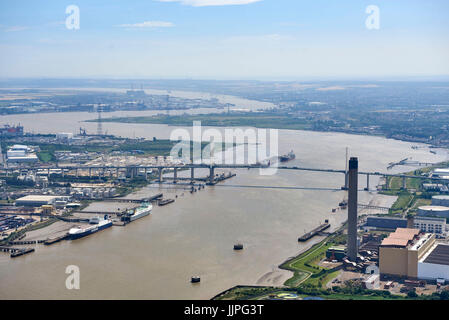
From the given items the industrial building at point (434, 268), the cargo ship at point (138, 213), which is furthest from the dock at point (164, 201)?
the industrial building at point (434, 268)

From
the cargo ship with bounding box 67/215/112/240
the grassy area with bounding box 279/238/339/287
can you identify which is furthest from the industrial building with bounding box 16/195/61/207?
the grassy area with bounding box 279/238/339/287

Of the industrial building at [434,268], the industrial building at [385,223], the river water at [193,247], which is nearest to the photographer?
the river water at [193,247]

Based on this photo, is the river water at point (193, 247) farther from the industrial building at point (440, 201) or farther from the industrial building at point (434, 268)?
the industrial building at point (434, 268)

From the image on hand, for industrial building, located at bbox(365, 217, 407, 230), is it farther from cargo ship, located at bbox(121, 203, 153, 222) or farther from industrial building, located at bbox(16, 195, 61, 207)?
industrial building, located at bbox(16, 195, 61, 207)

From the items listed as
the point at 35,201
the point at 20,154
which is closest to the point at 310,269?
the point at 35,201

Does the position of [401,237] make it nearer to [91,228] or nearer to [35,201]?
[91,228]
